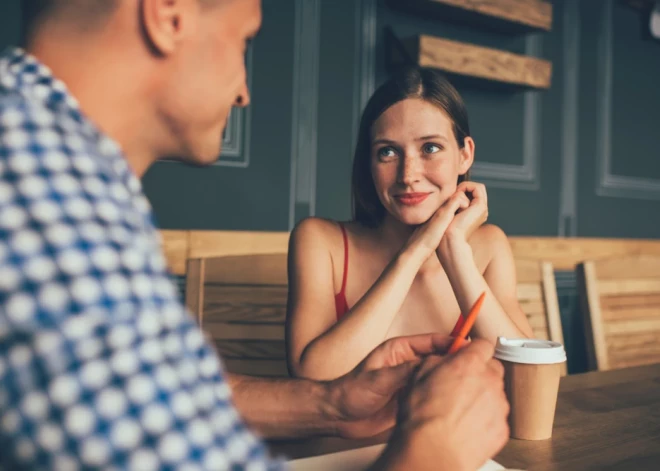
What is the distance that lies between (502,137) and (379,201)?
63.2 inches

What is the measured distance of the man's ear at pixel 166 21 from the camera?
21.0 inches

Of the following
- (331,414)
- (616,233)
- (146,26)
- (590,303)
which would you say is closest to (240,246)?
(590,303)

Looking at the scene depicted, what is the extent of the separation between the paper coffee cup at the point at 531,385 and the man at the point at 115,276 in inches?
9.8

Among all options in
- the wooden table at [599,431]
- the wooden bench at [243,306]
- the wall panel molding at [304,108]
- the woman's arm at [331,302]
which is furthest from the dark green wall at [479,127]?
the wooden table at [599,431]

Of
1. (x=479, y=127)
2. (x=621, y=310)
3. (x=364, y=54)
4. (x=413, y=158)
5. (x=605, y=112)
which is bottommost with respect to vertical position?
(x=621, y=310)

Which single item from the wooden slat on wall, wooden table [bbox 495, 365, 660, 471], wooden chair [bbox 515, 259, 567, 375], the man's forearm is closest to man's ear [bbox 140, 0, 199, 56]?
the man's forearm

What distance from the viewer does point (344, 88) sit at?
2654 mm

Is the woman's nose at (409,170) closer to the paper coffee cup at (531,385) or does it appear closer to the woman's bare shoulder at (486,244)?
the woman's bare shoulder at (486,244)

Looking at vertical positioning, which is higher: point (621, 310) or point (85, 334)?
point (85, 334)

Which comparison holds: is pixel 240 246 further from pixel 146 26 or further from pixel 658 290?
pixel 146 26

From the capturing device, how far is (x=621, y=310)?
1965mm

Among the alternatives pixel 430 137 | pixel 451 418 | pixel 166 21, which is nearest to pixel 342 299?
pixel 430 137

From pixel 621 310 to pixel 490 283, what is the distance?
0.64 meters

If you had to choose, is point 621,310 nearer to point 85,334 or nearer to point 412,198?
point 412,198
